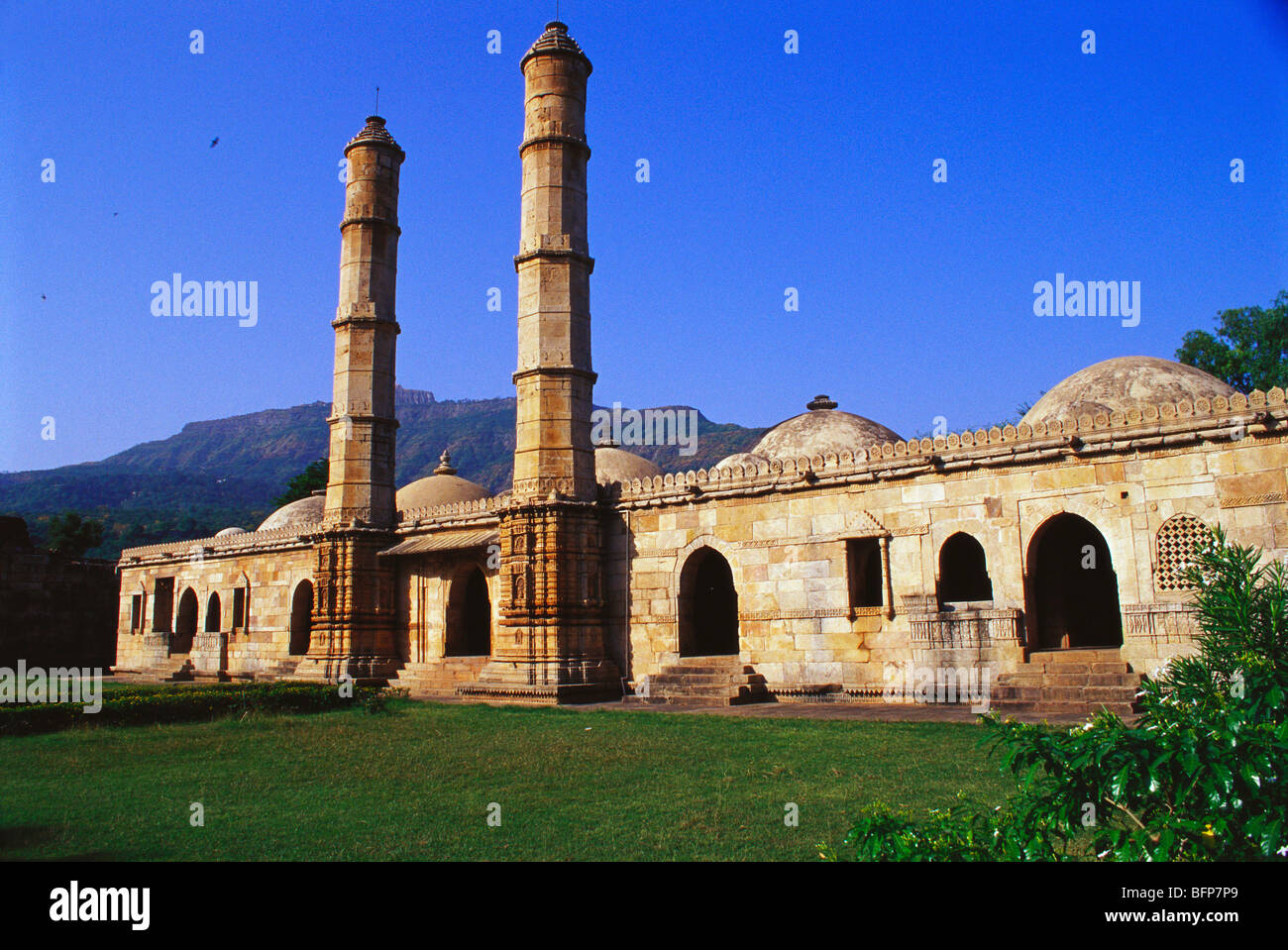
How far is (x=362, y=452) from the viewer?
19.7 m

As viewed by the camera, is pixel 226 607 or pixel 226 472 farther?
pixel 226 472

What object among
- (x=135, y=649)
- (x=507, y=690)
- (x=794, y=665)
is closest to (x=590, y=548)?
(x=507, y=690)

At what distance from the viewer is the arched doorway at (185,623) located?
85.3 ft

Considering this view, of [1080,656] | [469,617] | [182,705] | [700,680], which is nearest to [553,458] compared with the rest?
[700,680]

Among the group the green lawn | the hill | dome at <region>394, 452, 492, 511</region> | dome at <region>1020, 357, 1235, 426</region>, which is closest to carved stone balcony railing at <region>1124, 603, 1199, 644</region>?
the green lawn

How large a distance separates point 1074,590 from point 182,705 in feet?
46.8

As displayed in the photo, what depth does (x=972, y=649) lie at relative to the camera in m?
12.7

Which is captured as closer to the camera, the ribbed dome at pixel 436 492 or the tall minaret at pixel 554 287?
the tall minaret at pixel 554 287

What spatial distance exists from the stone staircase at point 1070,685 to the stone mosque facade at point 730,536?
0.12 feet

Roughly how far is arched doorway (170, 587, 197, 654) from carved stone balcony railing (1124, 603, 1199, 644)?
23.9m

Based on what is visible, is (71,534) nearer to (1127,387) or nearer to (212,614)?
(212,614)

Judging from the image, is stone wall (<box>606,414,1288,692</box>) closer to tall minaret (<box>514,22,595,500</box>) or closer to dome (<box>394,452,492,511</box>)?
tall minaret (<box>514,22,595,500</box>)

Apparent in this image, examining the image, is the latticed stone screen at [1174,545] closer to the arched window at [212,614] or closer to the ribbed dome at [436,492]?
the ribbed dome at [436,492]

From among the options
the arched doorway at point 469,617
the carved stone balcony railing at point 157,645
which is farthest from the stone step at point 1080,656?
the carved stone balcony railing at point 157,645
